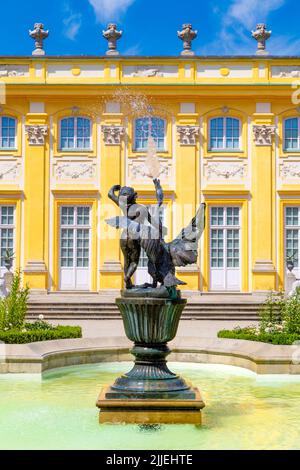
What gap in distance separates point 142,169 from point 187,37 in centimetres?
482

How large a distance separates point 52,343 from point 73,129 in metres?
14.3

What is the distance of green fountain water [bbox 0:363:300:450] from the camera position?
6598 mm

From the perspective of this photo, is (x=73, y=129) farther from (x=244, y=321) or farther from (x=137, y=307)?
(x=137, y=307)

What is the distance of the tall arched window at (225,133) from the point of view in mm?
24438

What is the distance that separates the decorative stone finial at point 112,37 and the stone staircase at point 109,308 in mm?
8566

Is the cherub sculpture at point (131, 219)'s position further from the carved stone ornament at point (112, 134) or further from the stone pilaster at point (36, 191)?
the carved stone ornament at point (112, 134)

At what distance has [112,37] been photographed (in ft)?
80.6

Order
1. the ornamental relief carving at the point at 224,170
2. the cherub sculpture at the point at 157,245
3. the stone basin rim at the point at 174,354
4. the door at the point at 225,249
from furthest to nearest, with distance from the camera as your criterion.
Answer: the ornamental relief carving at the point at 224,170 < the door at the point at 225,249 < the stone basin rim at the point at 174,354 < the cherub sculpture at the point at 157,245

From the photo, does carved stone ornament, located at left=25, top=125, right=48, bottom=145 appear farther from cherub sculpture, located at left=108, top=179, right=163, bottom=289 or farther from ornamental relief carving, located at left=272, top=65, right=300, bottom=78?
cherub sculpture, located at left=108, top=179, right=163, bottom=289

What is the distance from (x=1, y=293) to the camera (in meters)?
20.9

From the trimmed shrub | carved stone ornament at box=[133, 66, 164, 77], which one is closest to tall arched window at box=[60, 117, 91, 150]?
carved stone ornament at box=[133, 66, 164, 77]

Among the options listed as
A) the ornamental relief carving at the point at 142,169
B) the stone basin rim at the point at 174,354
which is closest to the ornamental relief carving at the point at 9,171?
the ornamental relief carving at the point at 142,169

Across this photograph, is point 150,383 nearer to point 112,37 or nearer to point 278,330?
point 278,330

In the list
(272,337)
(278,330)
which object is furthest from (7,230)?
(272,337)
